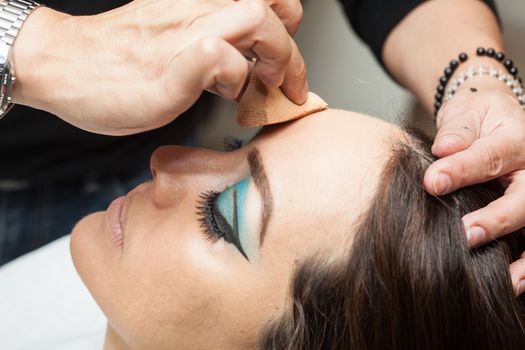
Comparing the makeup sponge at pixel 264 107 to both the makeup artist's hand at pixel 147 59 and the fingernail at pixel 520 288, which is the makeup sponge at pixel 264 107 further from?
the fingernail at pixel 520 288

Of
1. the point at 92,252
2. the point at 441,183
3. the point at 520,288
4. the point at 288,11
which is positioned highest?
the point at 288,11

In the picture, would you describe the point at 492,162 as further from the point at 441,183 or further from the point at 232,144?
the point at 232,144

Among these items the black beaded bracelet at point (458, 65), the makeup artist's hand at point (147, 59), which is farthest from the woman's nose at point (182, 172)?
the black beaded bracelet at point (458, 65)

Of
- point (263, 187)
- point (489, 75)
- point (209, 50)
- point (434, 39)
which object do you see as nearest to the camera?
point (209, 50)

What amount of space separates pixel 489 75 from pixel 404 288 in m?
0.46

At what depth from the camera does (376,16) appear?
123cm

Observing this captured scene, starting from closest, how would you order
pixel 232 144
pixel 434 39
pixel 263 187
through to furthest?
pixel 263 187 < pixel 232 144 < pixel 434 39

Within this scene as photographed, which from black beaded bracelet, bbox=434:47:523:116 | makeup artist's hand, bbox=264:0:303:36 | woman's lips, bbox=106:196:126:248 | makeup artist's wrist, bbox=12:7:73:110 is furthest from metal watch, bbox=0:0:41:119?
black beaded bracelet, bbox=434:47:523:116

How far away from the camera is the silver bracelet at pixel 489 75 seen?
38.8 inches

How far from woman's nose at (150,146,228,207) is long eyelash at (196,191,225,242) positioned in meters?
0.02

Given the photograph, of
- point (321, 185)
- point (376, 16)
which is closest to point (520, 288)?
point (321, 185)

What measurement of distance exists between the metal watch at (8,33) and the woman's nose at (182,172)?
0.22 m

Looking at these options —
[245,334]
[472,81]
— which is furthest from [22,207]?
[472,81]

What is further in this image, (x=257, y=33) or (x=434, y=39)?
(x=434, y=39)
